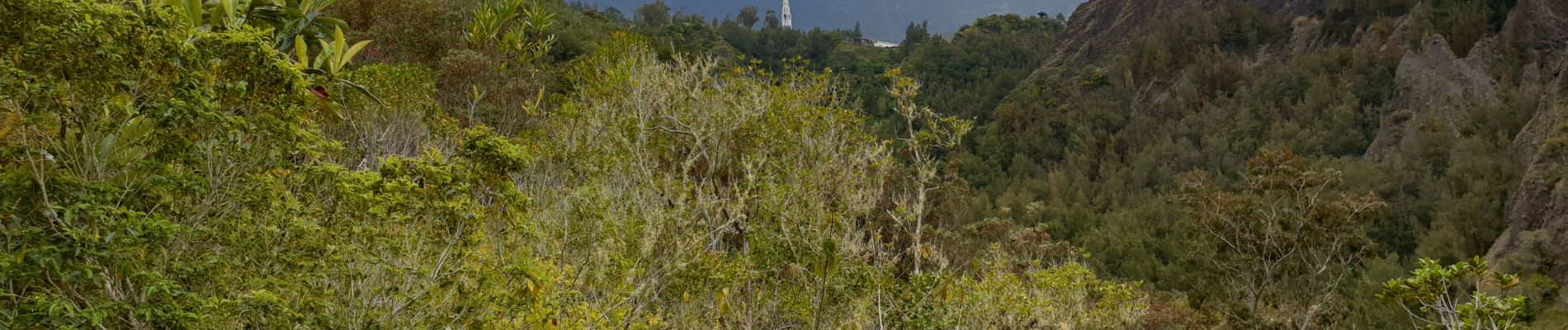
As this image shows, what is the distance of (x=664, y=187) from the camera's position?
8445mm

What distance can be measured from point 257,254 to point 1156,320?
13811 millimetres

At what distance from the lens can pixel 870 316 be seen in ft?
22.6

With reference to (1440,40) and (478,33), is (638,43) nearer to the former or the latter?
(478,33)

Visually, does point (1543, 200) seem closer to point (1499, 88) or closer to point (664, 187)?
point (1499, 88)

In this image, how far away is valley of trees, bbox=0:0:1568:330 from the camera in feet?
8.02

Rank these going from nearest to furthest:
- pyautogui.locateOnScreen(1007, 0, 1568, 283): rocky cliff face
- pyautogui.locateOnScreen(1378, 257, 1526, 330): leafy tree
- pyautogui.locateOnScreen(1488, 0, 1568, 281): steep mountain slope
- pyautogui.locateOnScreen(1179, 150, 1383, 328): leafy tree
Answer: pyautogui.locateOnScreen(1378, 257, 1526, 330): leafy tree < pyautogui.locateOnScreen(1488, 0, 1568, 281): steep mountain slope < pyautogui.locateOnScreen(1179, 150, 1383, 328): leafy tree < pyautogui.locateOnScreen(1007, 0, 1568, 283): rocky cliff face

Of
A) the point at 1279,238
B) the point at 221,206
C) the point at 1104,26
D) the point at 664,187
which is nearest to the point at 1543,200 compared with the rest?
the point at 1279,238

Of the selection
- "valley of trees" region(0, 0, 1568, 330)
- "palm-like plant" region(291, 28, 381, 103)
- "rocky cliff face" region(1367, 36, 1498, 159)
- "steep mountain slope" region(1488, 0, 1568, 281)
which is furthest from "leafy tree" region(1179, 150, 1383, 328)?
"palm-like plant" region(291, 28, 381, 103)

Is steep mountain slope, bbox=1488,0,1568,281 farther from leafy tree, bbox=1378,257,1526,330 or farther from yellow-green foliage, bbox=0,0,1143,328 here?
yellow-green foliage, bbox=0,0,1143,328

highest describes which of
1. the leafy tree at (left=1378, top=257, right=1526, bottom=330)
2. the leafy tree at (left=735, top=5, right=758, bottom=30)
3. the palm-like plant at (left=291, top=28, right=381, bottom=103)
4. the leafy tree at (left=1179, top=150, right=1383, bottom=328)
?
the palm-like plant at (left=291, top=28, right=381, bottom=103)

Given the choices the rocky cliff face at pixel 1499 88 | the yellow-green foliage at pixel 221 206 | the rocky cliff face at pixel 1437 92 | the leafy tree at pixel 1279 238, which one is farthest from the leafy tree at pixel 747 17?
the yellow-green foliage at pixel 221 206

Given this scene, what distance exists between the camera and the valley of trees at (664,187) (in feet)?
8.02

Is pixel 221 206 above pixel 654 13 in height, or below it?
above

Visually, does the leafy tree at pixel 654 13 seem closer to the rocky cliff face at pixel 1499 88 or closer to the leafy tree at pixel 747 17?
the leafy tree at pixel 747 17
